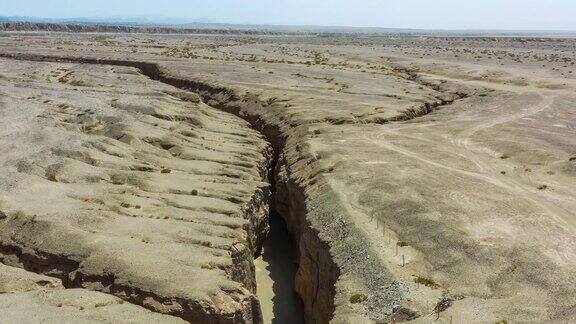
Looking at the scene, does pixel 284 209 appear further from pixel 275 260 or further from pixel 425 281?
pixel 425 281

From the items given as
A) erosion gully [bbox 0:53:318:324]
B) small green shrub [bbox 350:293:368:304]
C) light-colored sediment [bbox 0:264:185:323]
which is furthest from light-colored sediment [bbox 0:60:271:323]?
small green shrub [bbox 350:293:368:304]

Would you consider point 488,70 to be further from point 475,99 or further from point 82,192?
point 82,192

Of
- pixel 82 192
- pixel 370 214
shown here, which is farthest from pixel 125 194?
pixel 370 214

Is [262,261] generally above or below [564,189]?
below

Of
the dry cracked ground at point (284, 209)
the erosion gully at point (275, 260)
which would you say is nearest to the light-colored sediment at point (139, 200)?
the dry cracked ground at point (284, 209)

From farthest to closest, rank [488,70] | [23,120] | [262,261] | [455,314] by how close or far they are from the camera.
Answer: [488,70]
[23,120]
[262,261]
[455,314]

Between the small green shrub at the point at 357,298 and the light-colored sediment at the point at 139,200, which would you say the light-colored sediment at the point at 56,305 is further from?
the small green shrub at the point at 357,298

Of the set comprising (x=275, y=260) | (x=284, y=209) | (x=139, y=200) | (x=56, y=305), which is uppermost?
(x=139, y=200)

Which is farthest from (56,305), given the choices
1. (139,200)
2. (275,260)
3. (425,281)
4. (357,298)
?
(275,260)
